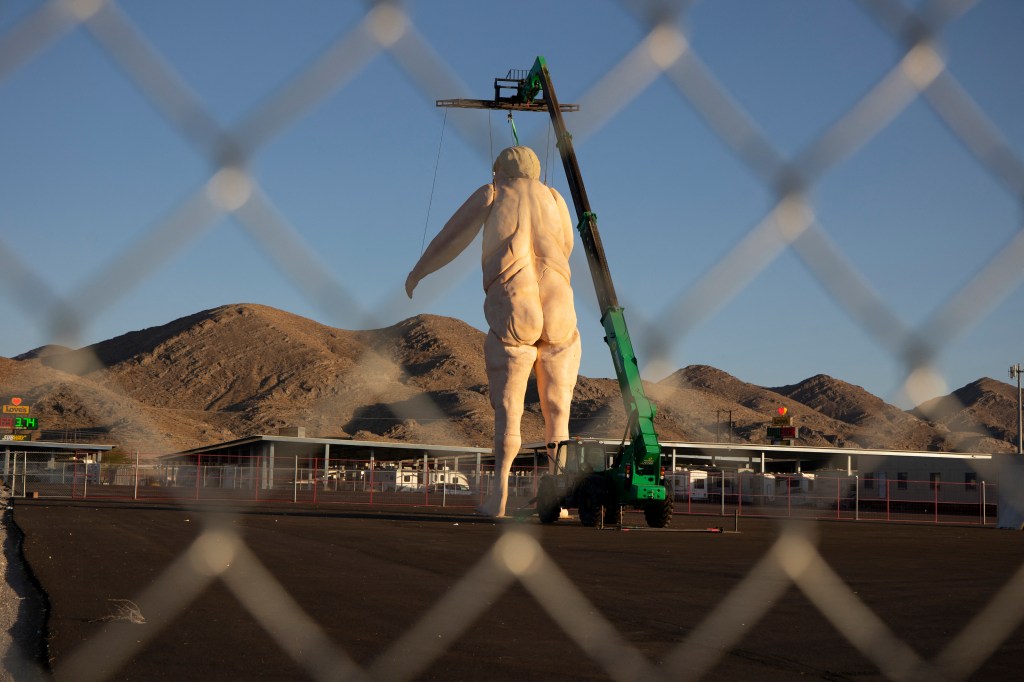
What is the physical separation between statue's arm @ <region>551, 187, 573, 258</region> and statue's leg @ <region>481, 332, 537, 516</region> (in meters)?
2.03

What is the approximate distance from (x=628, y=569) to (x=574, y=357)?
10.6 metres

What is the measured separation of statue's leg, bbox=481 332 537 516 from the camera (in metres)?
21.2

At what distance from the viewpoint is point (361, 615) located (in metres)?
7.43

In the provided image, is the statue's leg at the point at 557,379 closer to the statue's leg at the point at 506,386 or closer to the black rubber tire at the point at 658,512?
the statue's leg at the point at 506,386

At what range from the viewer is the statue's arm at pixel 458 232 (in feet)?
67.3

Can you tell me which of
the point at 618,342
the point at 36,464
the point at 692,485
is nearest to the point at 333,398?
the point at 36,464

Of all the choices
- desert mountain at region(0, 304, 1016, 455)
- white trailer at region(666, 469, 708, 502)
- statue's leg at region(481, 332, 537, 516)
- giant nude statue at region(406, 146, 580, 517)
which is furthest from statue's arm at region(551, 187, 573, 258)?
desert mountain at region(0, 304, 1016, 455)

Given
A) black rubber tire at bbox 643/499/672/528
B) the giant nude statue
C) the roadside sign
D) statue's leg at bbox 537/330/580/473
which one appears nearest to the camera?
the giant nude statue

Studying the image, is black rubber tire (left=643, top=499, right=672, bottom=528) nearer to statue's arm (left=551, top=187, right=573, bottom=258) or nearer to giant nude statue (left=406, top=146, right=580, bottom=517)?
giant nude statue (left=406, top=146, right=580, bottom=517)

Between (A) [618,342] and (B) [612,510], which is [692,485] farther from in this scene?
(A) [618,342]

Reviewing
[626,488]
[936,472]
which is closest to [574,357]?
[626,488]

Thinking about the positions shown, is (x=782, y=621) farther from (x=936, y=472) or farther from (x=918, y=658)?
(x=936, y=472)

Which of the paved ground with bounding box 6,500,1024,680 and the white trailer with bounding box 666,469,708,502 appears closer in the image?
the paved ground with bounding box 6,500,1024,680

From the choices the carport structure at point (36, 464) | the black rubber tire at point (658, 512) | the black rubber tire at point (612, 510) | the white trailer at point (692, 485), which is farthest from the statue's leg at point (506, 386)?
the white trailer at point (692, 485)
